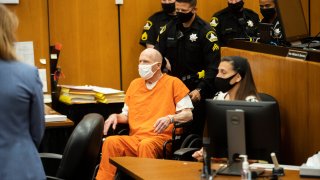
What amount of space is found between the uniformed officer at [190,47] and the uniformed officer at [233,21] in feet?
2.89

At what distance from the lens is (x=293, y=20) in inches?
190

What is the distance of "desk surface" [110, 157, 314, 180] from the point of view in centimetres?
378

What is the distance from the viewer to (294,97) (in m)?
4.61

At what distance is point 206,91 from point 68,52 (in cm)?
193

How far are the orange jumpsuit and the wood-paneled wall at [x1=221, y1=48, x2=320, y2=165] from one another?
2.73ft

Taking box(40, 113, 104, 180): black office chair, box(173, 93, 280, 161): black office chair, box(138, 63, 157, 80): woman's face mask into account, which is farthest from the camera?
box(138, 63, 157, 80): woman's face mask

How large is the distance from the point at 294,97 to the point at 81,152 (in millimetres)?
1576

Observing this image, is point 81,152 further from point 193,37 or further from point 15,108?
point 193,37

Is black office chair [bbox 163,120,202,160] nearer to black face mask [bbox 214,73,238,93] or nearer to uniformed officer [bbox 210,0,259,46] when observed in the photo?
black face mask [bbox 214,73,238,93]

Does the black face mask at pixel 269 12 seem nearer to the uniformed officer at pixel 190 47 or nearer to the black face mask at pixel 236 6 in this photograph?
the uniformed officer at pixel 190 47

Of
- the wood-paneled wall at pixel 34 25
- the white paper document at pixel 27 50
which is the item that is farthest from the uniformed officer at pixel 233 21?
the white paper document at pixel 27 50

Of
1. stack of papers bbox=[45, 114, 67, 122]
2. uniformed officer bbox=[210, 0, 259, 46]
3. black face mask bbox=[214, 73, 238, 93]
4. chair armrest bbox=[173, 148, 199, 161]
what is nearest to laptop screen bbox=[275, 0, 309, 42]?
black face mask bbox=[214, 73, 238, 93]

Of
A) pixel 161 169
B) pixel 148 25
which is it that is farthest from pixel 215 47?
pixel 161 169

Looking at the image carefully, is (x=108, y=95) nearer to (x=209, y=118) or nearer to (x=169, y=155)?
(x=169, y=155)
